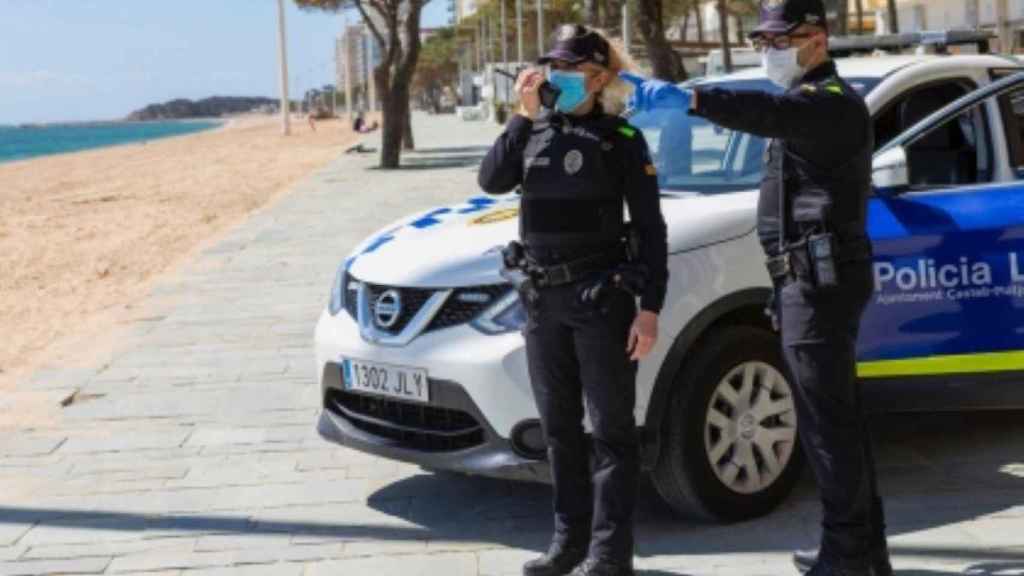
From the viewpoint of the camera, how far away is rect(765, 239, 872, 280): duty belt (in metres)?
3.91

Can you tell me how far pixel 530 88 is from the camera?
394 centimetres

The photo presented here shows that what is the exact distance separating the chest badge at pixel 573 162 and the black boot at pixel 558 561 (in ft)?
3.86

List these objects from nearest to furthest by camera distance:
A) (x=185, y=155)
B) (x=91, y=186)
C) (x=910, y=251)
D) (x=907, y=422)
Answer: (x=910, y=251)
(x=907, y=422)
(x=91, y=186)
(x=185, y=155)

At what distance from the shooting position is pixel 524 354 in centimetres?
455

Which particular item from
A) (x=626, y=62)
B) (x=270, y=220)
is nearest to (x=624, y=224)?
(x=626, y=62)

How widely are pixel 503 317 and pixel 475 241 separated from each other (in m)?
0.36

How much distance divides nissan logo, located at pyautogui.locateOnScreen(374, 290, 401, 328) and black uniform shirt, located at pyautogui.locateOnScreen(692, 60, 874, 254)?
1.38 metres

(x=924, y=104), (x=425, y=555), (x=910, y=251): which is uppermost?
(x=924, y=104)

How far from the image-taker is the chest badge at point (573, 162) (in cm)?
396

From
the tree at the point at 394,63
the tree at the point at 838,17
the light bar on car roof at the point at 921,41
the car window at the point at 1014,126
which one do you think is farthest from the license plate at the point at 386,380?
the tree at the point at 394,63

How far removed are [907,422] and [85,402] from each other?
4.31m

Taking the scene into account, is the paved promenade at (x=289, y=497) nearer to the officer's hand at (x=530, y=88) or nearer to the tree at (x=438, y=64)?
the officer's hand at (x=530, y=88)

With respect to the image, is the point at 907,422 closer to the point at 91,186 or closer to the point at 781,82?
the point at 781,82

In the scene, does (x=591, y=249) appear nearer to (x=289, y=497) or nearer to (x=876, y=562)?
(x=876, y=562)
